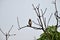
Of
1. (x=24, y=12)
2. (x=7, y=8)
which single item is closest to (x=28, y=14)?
(x=24, y=12)

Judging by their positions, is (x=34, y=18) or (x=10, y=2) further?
(x=10, y=2)

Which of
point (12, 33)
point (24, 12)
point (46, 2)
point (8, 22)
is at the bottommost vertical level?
point (12, 33)

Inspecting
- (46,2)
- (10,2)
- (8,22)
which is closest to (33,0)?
(46,2)

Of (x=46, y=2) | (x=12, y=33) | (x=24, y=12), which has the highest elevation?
(x=46, y=2)

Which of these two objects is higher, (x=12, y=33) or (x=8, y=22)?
(x=8, y=22)

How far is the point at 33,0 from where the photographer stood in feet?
6.68

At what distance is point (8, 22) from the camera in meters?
2.05

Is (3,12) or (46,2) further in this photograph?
(3,12)

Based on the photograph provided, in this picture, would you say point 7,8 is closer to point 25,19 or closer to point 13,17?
point 13,17

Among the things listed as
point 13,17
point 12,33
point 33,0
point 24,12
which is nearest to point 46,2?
point 33,0

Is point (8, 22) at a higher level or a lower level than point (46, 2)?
lower

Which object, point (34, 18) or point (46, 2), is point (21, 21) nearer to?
point (34, 18)

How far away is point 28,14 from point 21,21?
15cm

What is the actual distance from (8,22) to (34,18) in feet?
1.32
